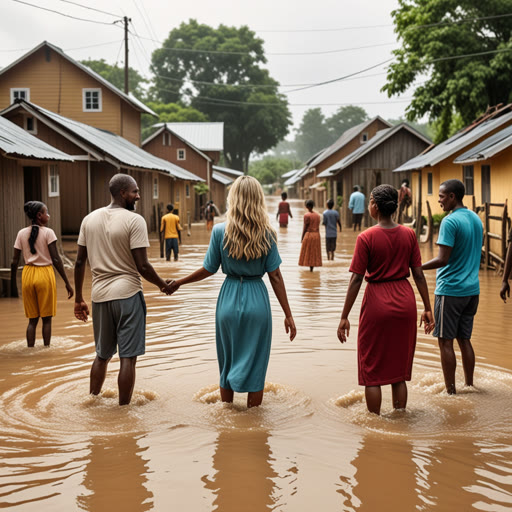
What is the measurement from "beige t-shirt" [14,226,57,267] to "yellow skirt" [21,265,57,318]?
8cm

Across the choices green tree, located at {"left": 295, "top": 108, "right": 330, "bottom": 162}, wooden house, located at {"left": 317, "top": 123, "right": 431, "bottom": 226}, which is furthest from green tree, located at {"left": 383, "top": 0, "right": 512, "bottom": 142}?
green tree, located at {"left": 295, "top": 108, "right": 330, "bottom": 162}

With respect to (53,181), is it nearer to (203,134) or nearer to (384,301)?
(384,301)

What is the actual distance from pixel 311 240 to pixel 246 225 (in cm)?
1093

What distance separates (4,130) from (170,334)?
9.00m

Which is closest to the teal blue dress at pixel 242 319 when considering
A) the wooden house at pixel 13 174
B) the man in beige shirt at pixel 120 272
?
the man in beige shirt at pixel 120 272

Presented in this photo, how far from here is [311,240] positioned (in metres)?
16.5

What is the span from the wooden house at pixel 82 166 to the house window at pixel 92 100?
1.63m

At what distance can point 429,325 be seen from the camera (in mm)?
6012

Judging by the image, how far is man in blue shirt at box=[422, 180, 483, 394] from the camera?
6.30 metres

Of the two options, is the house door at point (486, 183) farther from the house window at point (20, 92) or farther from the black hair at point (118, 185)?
the house window at point (20, 92)

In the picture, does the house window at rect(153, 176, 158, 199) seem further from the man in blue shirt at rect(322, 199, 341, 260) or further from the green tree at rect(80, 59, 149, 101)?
the green tree at rect(80, 59, 149, 101)

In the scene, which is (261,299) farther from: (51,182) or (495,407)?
(51,182)

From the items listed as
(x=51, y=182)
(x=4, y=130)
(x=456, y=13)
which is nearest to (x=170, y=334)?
(x=4, y=130)

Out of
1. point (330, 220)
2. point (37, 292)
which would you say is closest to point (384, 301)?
point (37, 292)
